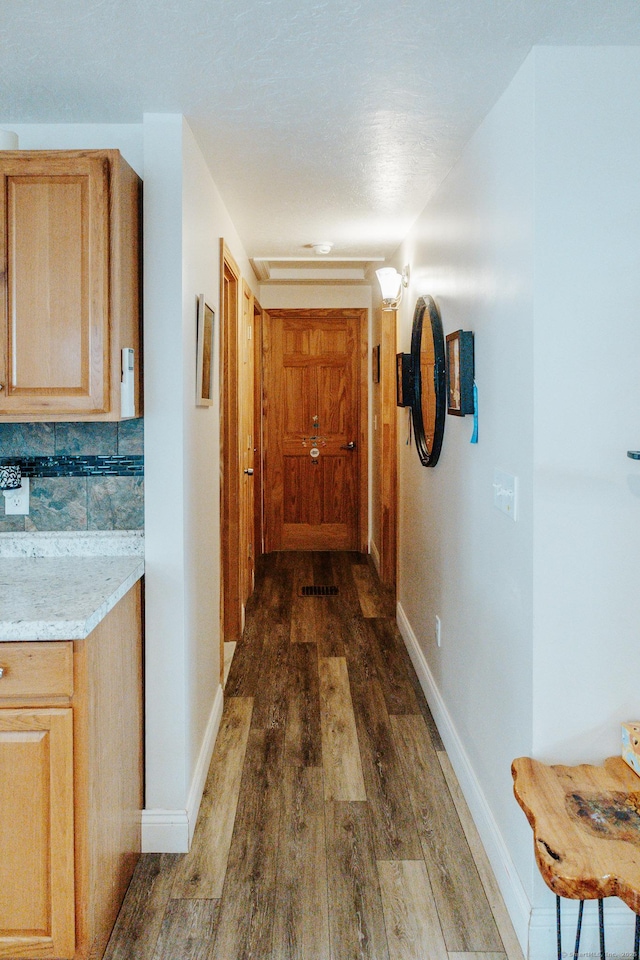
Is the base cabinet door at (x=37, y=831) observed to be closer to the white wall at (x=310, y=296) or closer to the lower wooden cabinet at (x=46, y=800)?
the lower wooden cabinet at (x=46, y=800)

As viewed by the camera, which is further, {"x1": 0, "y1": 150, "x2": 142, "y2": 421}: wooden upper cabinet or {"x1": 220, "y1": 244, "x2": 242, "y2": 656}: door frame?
{"x1": 220, "y1": 244, "x2": 242, "y2": 656}: door frame

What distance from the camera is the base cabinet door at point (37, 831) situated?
5.58ft

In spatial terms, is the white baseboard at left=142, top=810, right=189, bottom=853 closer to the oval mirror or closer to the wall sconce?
the oval mirror

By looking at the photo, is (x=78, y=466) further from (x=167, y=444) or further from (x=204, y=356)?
(x=204, y=356)

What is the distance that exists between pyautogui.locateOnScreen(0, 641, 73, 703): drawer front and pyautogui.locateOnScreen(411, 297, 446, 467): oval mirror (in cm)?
183

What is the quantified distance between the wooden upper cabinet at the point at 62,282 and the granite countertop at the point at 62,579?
1.55ft

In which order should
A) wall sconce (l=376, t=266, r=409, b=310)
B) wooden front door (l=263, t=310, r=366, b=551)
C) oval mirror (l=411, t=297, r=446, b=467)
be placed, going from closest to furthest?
1. oval mirror (l=411, t=297, r=446, b=467)
2. wall sconce (l=376, t=266, r=409, b=310)
3. wooden front door (l=263, t=310, r=366, b=551)

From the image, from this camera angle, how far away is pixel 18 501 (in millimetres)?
2408

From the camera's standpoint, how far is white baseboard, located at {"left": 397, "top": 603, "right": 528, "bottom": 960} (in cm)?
186

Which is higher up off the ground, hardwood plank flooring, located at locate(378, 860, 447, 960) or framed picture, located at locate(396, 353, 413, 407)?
framed picture, located at locate(396, 353, 413, 407)

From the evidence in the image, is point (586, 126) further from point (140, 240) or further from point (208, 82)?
point (140, 240)

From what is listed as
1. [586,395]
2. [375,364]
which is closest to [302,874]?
[586,395]

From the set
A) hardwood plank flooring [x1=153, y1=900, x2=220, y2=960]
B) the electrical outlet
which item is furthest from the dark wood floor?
the electrical outlet

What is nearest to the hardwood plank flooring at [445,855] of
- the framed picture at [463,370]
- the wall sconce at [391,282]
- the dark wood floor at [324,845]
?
the dark wood floor at [324,845]
